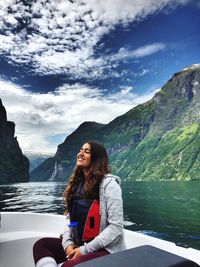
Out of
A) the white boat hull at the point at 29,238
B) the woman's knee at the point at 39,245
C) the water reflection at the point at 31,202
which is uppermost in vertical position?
the woman's knee at the point at 39,245

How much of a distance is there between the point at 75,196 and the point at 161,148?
607ft

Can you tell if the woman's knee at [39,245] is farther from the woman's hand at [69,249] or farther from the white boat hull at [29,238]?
the white boat hull at [29,238]

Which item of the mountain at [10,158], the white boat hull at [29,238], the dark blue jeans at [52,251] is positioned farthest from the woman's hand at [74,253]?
the mountain at [10,158]

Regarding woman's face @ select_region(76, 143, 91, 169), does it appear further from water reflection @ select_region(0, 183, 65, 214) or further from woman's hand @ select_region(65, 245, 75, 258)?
water reflection @ select_region(0, 183, 65, 214)

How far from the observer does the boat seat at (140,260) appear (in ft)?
4.61

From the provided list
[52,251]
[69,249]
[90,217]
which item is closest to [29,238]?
[52,251]

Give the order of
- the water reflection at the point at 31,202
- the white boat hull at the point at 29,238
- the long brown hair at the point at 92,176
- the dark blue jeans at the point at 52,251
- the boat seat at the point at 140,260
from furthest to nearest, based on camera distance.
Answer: the water reflection at the point at 31,202 → the white boat hull at the point at 29,238 → the long brown hair at the point at 92,176 → the dark blue jeans at the point at 52,251 → the boat seat at the point at 140,260

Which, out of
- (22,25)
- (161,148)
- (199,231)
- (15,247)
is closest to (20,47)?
(22,25)

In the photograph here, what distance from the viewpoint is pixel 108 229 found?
2.48 m

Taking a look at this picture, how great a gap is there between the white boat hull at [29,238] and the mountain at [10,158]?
111545 millimetres

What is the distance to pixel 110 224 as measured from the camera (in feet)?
8.18

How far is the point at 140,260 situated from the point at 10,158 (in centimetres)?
12859

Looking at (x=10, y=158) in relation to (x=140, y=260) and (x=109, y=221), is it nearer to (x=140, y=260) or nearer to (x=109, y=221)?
(x=109, y=221)

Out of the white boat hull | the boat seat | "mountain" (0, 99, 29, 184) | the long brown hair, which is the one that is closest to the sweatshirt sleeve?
the long brown hair
